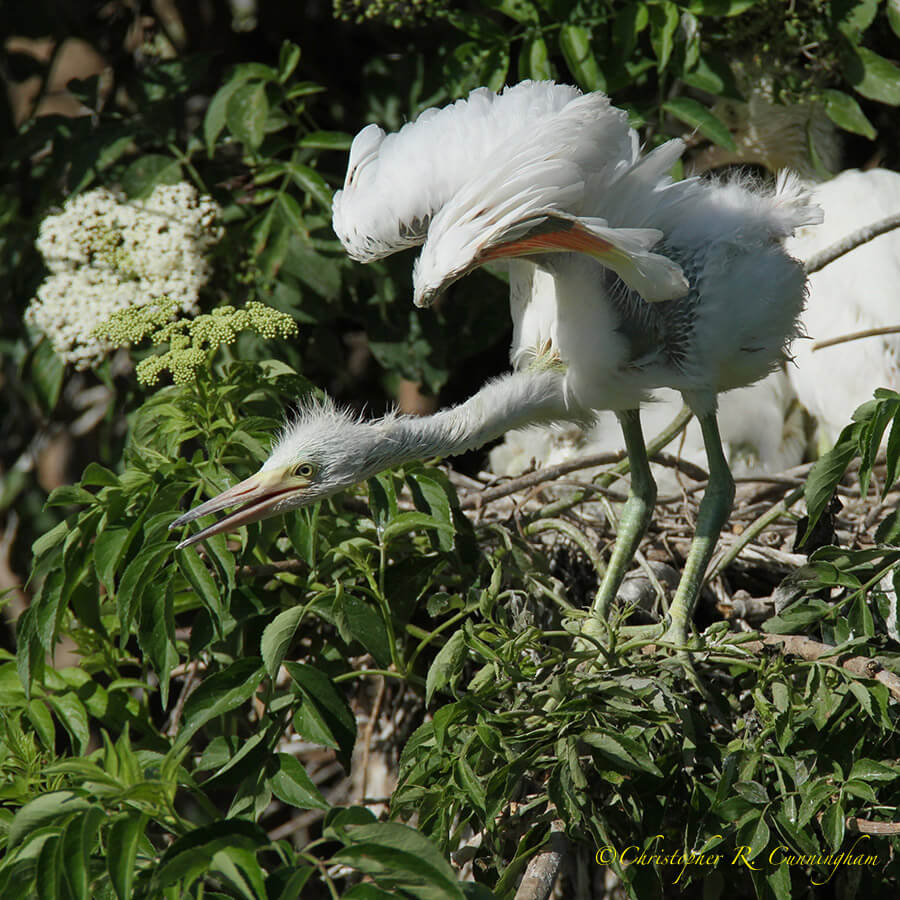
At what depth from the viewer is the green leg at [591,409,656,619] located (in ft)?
6.29

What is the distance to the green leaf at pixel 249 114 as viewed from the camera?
2.27 metres

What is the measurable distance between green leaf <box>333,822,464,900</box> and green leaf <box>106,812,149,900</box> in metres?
0.20

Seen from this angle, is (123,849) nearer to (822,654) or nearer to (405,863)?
(405,863)

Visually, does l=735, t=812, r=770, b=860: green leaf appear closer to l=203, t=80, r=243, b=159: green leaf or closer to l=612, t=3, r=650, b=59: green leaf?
l=612, t=3, r=650, b=59: green leaf

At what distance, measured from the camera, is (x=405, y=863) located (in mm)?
1048

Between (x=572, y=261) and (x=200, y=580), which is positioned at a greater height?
(x=572, y=261)

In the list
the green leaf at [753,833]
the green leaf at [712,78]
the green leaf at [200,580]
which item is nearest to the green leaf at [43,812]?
the green leaf at [200,580]

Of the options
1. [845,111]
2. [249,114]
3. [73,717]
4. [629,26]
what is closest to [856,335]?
[845,111]

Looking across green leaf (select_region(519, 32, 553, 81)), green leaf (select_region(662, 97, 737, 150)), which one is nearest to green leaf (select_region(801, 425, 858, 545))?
green leaf (select_region(662, 97, 737, 150))

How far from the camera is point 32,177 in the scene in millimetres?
2688

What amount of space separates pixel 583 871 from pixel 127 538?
0.97 metres

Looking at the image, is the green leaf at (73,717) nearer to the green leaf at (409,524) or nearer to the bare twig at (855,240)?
the green leaf at (409,524)

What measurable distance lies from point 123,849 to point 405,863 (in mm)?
A: 282

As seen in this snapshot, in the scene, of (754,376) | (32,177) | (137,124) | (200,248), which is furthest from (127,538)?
(32,177)
